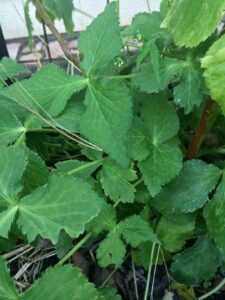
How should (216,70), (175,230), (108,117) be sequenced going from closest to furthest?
1. (216,70)
2. (108,117)
3. (175,230)

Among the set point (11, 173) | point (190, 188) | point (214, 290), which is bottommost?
point (214, 290)

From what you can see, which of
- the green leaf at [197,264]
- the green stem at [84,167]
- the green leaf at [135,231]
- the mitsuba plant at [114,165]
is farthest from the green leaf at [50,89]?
the green leaf at [197,264]

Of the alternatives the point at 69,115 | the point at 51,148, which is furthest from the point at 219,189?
the point at 51,148

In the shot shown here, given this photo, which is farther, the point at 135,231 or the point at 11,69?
the point at 11,69

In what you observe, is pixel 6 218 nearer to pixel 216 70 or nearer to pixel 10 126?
pixel 10 126

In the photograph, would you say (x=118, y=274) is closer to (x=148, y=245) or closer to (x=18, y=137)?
(x=148, y=245)

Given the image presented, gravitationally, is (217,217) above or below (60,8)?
below

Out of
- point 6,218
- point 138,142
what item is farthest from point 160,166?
point 6,218

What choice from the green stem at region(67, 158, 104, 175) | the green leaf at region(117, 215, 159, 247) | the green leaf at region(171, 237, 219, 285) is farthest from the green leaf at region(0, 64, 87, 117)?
the green leaf at region(171, 237, 219, 285)
